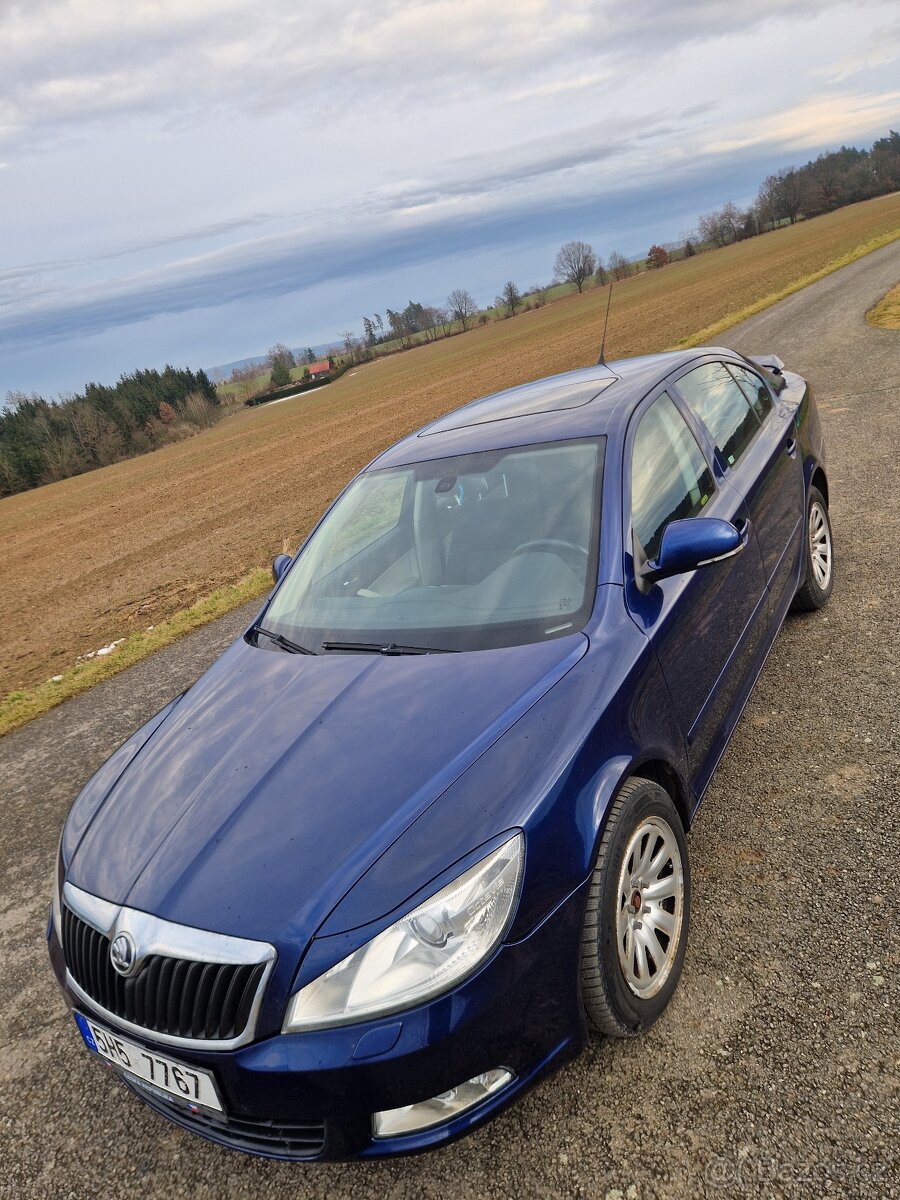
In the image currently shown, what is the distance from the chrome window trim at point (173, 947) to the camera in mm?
1828

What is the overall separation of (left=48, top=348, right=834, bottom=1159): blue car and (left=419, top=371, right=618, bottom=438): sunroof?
118 millimetres

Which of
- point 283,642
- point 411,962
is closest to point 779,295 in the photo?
point 283,642

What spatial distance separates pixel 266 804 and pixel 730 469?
8.44 ft

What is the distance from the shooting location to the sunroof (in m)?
3.64

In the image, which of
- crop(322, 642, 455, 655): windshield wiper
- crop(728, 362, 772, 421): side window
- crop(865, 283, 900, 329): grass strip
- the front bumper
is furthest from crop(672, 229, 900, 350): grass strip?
the front bumper

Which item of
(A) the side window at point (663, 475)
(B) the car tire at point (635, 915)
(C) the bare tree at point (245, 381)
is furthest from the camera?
(C) the bare tree at point (245, 381)

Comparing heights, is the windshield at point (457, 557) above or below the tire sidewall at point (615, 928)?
above

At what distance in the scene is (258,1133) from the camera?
74.5 inches

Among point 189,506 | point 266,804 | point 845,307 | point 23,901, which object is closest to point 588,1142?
point 266,804

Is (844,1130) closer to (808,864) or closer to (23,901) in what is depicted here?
(808,864)

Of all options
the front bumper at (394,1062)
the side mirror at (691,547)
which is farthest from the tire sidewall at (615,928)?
the side mirror at (691,547)

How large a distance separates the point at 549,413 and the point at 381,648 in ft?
4.52

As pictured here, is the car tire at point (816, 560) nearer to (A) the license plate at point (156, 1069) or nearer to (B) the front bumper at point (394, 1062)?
(B) the front bumper at point (394, 1062)

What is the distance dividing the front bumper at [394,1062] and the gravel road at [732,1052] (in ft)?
1.13
